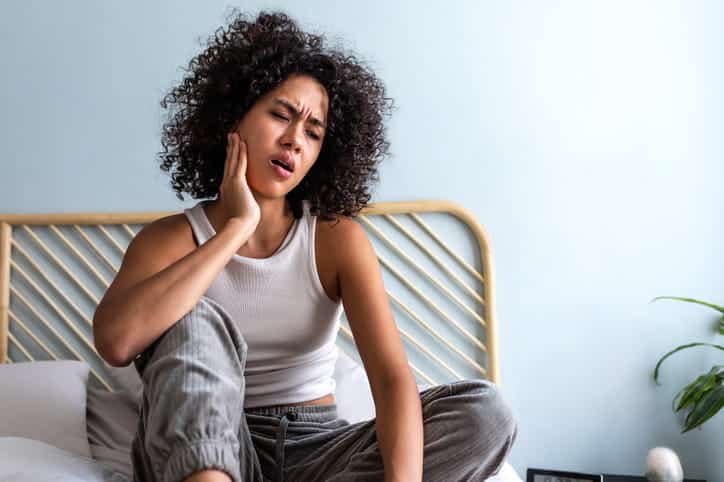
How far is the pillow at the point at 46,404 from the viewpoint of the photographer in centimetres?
180

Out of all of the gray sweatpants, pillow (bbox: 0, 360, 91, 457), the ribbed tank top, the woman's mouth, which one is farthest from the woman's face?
pillow (bbox: 0, 360, 91, 457)

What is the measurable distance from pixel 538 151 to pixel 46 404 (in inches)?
51.9

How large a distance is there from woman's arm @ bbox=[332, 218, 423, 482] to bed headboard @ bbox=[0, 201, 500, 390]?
72 centimetres

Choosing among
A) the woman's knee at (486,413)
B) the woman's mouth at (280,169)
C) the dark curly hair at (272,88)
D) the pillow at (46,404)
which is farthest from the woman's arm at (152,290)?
the pillow at (46,404)

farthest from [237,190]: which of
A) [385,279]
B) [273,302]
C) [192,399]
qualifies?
[385,279]

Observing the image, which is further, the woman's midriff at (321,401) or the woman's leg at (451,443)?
the woman's midriff at (321,401)

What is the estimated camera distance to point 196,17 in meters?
2.29

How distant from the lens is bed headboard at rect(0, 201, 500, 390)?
225 cm

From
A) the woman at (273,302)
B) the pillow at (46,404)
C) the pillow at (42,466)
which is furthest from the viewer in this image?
the pillow at (46,404)

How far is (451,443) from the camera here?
125cm

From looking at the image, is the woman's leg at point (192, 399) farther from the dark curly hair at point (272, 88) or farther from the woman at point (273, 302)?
the dark curly hair at point (272, 88)

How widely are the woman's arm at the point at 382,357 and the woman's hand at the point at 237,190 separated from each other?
166 millimetres

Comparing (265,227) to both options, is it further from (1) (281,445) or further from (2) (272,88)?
(1) (281,445)

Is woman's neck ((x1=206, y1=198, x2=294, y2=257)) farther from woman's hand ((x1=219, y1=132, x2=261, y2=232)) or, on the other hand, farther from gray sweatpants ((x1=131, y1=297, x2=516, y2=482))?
gray sweatpants ((x1=131, y1=297, x2=516, y2=482))
